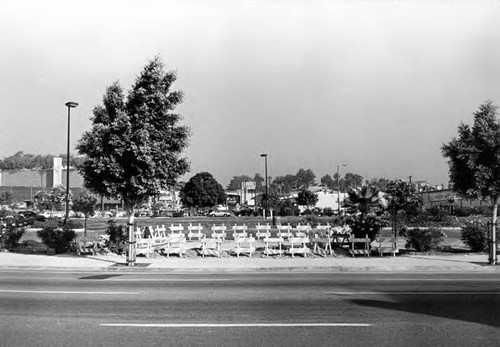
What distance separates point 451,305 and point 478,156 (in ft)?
33.6

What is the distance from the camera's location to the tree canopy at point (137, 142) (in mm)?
16875

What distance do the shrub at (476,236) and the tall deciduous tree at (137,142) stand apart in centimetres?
1094

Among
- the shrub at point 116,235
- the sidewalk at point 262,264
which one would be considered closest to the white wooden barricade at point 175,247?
the sidewalk at point 262,264

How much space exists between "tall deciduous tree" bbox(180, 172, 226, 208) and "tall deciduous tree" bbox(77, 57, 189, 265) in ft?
257

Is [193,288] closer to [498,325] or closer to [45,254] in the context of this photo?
[498,325]

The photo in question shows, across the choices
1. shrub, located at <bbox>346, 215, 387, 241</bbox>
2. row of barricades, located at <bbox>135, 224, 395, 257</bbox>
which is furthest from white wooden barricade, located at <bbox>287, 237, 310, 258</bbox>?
shrub, located at <bbox>346, 215, 387, 241</bbox>

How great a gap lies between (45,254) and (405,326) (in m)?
15.5

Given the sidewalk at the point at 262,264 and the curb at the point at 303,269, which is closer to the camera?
the curb at the point at 303,269

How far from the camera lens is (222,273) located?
47.9 feet

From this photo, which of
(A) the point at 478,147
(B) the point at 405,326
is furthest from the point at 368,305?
(A) the point at 478,147

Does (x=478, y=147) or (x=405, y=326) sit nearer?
(x=405, y=326)

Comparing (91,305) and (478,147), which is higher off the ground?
(478,147)

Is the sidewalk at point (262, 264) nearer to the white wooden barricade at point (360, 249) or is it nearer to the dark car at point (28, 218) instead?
the white wooden barricade at point (360, 249)

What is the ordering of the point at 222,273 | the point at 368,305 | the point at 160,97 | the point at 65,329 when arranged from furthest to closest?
the point at 160,97, the point at 222,273, the point at 368,305, the point at 65,329
